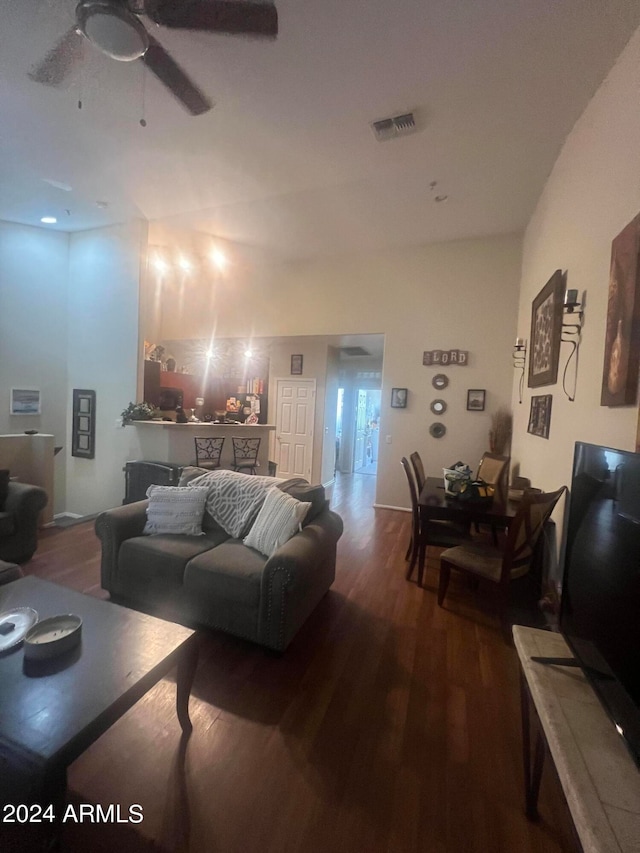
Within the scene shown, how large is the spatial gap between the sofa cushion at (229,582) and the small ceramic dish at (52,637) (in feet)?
2.40

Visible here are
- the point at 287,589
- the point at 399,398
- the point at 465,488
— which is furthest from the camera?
the point at 399,398

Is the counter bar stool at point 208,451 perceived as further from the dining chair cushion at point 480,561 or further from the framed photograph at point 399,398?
the dining chair cushion at point 480,561

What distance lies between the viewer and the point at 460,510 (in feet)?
8.91

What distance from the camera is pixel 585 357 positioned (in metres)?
2.19

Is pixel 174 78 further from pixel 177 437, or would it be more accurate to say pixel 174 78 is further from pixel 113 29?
pixel 177 437

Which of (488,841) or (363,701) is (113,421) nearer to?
(363,701)

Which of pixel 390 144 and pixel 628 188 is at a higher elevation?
pixel 390 144

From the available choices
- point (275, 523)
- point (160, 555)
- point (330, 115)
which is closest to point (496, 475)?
point (275, 523)

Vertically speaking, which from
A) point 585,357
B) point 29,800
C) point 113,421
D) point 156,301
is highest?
point 156,301

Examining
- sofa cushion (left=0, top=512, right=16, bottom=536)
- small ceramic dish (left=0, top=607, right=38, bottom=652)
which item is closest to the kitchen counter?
sofa cushion (left=0, top=512, right=16, bottom=536)

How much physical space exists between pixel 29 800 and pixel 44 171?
17.2 feet

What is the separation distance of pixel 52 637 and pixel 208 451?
4.01 meters

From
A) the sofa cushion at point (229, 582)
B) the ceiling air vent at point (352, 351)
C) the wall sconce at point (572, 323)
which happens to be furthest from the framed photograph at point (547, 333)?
the ceiling air vent at point (352, 351)

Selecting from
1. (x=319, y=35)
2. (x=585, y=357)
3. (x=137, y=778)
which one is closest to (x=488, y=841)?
(x=137, y=778)
